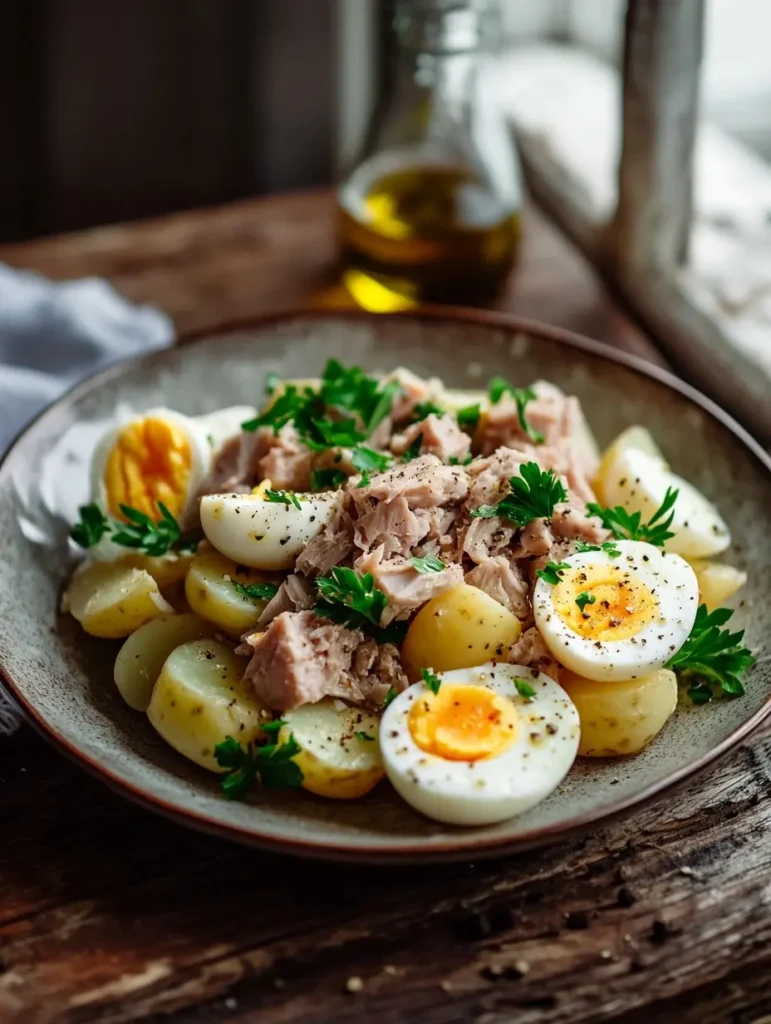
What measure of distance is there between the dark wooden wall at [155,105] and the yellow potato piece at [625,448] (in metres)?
2.47

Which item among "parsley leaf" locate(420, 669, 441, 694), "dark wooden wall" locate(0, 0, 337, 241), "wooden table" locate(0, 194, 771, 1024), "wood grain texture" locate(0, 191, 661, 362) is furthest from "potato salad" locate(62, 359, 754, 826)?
"dark wooden wall" locate(0, 0, 337, 241)

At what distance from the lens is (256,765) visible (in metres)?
1.92

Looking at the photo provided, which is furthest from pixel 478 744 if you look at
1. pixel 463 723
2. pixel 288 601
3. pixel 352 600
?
pixel 288 601

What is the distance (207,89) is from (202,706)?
10.5 ft

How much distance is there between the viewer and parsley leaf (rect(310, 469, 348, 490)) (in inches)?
90.9

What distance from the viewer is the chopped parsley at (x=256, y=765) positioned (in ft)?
6.25

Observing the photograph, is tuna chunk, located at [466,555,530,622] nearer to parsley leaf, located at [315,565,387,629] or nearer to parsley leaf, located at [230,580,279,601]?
parsley leaf, located at [315,565,387,629]

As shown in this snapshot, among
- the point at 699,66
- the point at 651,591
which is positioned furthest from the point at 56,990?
the point at 699,66

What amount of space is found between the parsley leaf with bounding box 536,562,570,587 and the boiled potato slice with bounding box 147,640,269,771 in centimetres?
51

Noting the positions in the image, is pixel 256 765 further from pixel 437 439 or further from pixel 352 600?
pixel 437 439

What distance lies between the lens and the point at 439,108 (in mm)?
3275

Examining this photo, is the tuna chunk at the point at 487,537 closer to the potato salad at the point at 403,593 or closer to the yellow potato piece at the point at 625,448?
the potato salad at the point at 403,593

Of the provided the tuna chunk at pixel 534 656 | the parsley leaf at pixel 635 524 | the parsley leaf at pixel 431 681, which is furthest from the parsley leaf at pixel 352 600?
the parsley leaf at pixel 635 524

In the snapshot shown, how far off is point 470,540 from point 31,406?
1.24 metres
